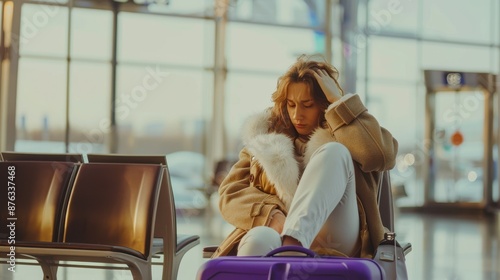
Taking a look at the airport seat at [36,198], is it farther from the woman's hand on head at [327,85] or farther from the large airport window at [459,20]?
the large airport window at [459,20]

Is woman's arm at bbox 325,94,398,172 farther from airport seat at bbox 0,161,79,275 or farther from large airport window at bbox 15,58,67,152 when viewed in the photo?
large airport window at bbox 15,58,67,152

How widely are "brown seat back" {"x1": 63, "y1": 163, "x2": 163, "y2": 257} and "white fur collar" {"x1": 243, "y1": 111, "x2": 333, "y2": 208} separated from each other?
675mm

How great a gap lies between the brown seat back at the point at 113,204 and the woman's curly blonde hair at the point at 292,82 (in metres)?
0.67

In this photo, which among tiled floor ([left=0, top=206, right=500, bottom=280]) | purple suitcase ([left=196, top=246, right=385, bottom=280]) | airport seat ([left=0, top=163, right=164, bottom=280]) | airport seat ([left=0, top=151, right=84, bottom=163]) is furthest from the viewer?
tiled floor ([left=0, top=206, right=500, bottom=280])

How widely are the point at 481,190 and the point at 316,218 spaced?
13294mm

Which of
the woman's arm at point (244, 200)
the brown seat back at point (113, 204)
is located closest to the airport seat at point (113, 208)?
the brown seat back at point (113, 204)

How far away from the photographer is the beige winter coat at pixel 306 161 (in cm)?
272

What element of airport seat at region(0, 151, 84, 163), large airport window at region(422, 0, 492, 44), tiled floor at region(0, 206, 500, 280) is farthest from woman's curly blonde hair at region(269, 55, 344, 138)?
large airport window at region(422, 0, 492, 44)

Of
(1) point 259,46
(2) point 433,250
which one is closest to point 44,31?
(1) point 259,46

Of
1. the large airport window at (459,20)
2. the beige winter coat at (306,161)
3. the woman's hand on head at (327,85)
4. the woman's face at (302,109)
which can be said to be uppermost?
the large airport window at (459,20)

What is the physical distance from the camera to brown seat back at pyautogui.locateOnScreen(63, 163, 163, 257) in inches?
135

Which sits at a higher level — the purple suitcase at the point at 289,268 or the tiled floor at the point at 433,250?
the purple suitcase at the point at 289,268

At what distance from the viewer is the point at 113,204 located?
139 inches

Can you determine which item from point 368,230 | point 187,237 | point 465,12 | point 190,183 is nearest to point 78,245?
point 187,237
